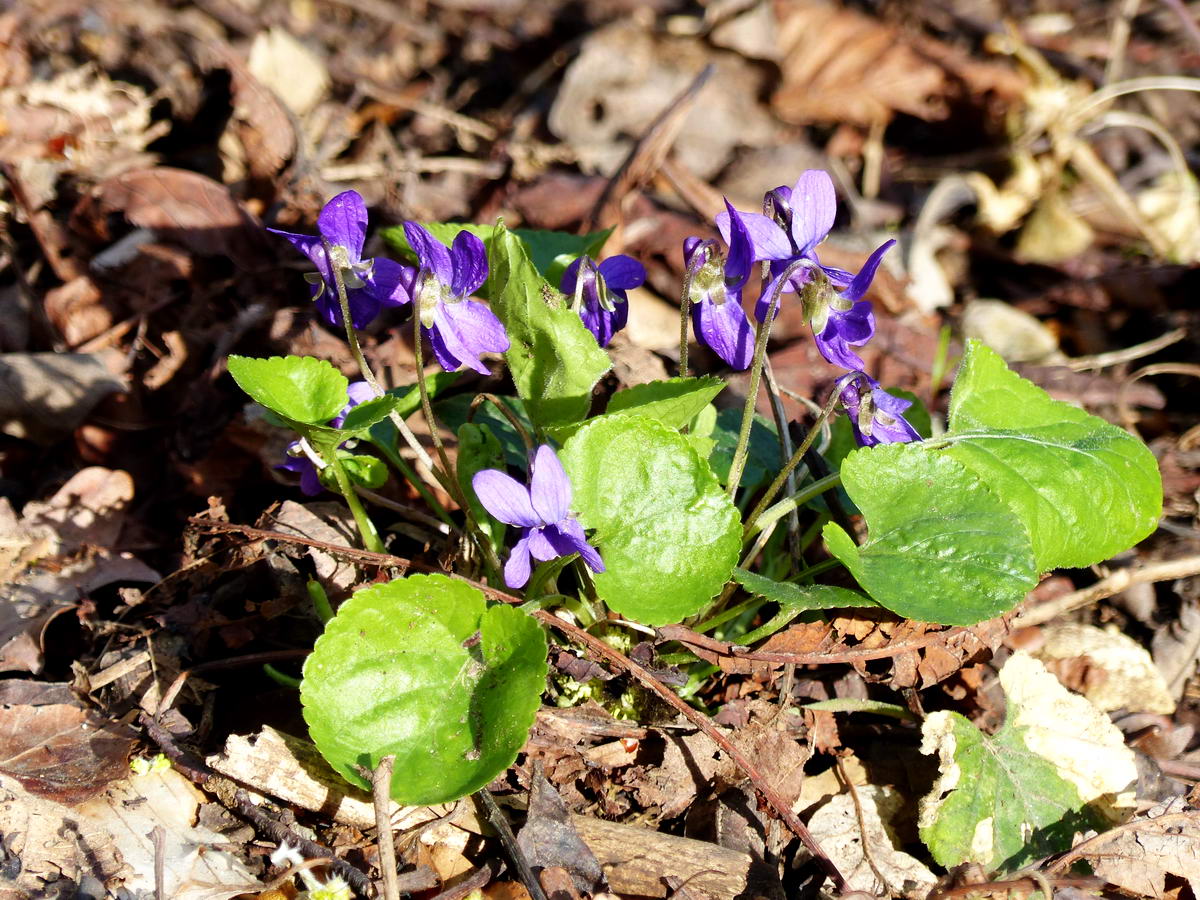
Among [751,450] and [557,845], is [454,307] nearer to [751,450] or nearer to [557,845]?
→ [751,450]

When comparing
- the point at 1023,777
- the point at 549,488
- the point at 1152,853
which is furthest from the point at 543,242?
the point at 1152,853

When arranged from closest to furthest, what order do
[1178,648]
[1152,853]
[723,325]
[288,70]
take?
[723,325]
[1152,853]
[1178,648]
[288,70]

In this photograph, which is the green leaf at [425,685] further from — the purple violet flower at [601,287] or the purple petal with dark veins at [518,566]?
the purple violet flower at [601,287]

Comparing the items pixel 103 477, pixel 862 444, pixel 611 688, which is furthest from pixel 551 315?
pixel 103 477

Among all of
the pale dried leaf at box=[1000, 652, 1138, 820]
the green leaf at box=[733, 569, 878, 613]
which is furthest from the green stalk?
the pale dried leaf at box=[1000, 652, 1138, 820]

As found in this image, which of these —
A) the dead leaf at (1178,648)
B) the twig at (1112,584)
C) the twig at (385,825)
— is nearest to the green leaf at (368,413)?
the twig at (385,825)

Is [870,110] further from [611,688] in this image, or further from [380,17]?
[611,688]
